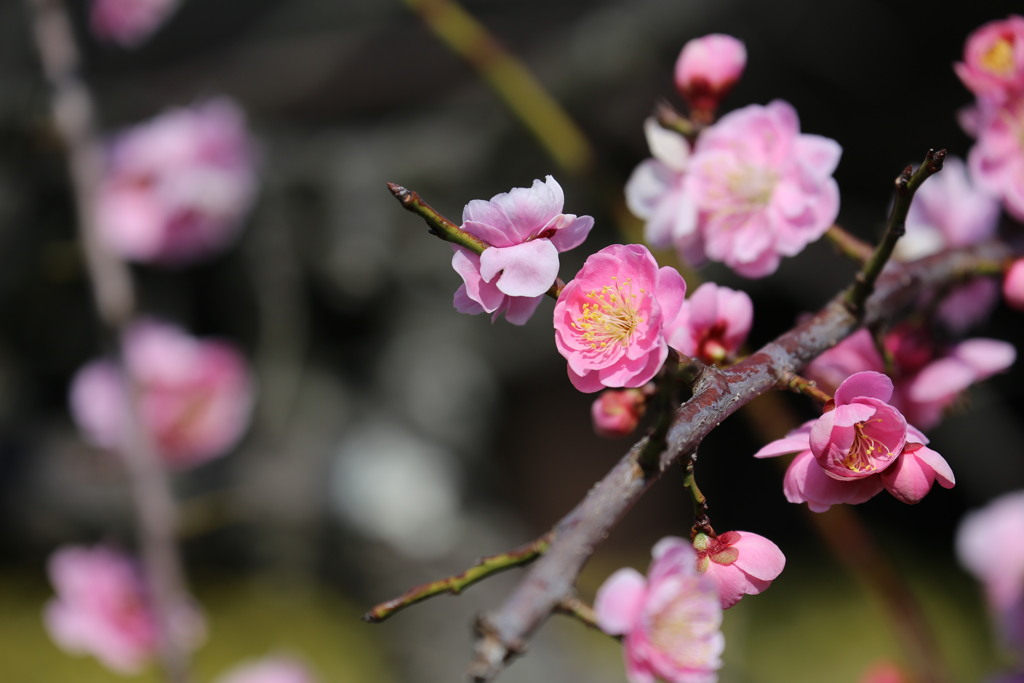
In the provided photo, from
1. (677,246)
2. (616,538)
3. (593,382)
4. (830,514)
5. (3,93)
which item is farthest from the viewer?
(616,538)

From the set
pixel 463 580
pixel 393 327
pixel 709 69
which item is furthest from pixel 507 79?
pixel 393 327

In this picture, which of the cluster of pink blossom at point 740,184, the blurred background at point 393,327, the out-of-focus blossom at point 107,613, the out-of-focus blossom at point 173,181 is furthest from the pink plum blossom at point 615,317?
the blurred background at point 393,327

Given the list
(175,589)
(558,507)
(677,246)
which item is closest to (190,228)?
(175,589)

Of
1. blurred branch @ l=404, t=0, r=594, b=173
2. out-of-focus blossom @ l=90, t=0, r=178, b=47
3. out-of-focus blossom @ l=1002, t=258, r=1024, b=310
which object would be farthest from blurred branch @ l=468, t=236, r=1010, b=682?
out-of-focus blossom @ l=90, t=0, r=178, b=47

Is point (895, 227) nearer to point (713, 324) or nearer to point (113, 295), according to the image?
point (713, 324)

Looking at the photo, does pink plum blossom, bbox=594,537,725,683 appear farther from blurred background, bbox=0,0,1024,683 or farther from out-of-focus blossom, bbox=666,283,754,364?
blurred background, bbox=0,0,1024,683

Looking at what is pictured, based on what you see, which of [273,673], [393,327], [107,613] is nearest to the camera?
[107,613]

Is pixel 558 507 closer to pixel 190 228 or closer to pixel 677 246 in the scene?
pixel 190 228
